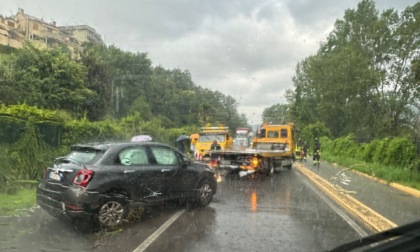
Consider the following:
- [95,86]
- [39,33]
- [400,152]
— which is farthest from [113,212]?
[39,33]

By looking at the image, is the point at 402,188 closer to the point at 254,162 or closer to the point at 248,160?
the point at 254,162

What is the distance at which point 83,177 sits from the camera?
7.09 meters

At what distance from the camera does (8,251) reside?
19.1ft

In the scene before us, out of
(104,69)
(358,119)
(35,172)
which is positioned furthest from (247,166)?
(104,69)

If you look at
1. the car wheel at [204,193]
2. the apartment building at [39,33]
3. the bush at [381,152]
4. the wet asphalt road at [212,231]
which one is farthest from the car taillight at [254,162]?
the apartment building at [39,33]

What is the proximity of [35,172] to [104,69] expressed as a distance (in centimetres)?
3392

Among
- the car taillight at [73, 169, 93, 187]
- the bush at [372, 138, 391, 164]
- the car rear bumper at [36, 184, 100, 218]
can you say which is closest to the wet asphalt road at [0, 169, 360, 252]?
the car rear bumper at [36, 184, 100, 218]

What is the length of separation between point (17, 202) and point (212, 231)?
4711mm

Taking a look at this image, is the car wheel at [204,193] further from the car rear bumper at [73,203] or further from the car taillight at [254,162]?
the car taillight at [254,162]

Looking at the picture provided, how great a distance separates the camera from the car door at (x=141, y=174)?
7781 millimetres

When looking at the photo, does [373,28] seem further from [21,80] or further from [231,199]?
[231,199]

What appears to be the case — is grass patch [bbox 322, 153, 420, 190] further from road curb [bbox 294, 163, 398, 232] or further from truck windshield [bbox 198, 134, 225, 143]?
truck windshield [bbox 198, 134, 225, 143]

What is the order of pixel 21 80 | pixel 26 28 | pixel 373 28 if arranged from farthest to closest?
1. pixel 26 28
2. pixel 373 28
3. pixel 21 80

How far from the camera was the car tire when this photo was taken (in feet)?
23.6
